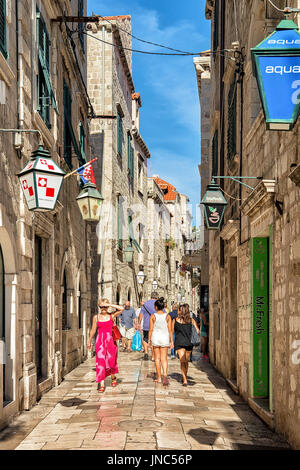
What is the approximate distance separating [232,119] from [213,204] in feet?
8.36

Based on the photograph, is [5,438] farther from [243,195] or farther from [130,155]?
[130,155]

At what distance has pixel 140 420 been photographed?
6984 millimetres

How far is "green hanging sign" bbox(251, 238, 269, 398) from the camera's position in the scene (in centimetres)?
844

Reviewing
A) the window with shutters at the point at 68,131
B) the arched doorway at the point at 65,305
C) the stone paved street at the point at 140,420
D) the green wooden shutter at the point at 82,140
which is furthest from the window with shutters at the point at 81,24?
the stone paved street at the point at 140,420

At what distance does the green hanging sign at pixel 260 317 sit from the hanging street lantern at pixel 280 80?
4.09m

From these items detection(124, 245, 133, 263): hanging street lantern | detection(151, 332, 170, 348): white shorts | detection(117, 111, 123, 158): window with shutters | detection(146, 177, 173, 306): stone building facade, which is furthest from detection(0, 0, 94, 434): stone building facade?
detection(146, 177, 173, 306): stone building facade

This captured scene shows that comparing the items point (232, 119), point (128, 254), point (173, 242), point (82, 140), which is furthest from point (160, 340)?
point (173, 242)

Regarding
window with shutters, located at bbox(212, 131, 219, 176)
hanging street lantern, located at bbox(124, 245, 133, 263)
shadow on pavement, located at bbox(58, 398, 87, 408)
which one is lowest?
shadow on pavement, located at bbox(58, 398, 87, 408)

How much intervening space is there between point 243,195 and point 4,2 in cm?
476

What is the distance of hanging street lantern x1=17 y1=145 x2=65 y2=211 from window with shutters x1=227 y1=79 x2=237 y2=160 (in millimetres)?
5115

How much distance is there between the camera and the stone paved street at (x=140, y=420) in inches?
235

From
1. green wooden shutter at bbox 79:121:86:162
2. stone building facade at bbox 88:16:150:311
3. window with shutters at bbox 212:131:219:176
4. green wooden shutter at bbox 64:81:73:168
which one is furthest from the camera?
stone building facade at bbox 88:16:150:311

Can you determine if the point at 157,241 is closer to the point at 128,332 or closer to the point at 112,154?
the point at 112,154

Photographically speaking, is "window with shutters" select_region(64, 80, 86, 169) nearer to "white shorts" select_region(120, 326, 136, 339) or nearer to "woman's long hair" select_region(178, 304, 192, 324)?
"woman's long hair" select_region(178, 304, 192, 324)
